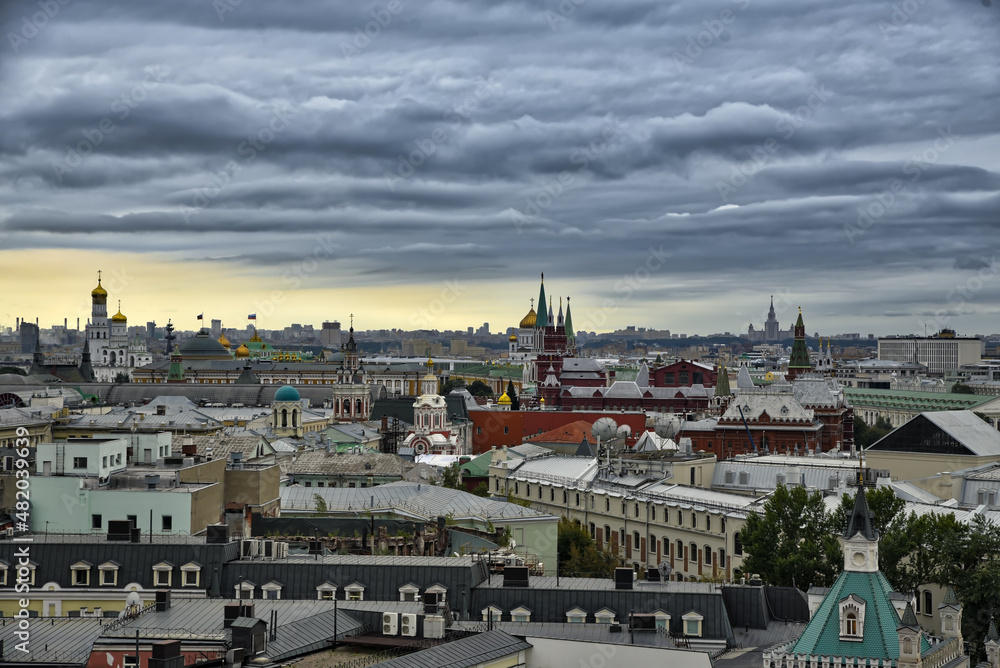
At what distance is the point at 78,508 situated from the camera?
5506 centimetres

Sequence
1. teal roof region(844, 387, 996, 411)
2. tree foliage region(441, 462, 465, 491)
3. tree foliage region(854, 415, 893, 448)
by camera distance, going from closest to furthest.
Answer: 1. tree foliage region(441, 462, 465, 491)
2. tree foliage region(854, 415, 893, 448)
3. teal roof region(844, 387, 996, 411)

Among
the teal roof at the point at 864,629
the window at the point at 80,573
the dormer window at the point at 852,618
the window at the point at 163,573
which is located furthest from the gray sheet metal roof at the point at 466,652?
the window at the point at 80,573

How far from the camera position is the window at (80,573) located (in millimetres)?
47000

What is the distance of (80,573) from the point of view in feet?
→ 155

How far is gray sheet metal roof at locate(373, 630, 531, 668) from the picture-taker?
32.2 metres

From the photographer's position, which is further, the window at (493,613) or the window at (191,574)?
the window at (191,574)

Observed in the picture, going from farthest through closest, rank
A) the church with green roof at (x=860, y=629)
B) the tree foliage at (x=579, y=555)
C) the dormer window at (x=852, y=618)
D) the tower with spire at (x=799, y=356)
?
the tower with spire at (x=799, y=356) → the tree foliage at (x=579, y=555) → the dormer window at (x=852, y=618) → the church with green roof at (x=860, y=629)

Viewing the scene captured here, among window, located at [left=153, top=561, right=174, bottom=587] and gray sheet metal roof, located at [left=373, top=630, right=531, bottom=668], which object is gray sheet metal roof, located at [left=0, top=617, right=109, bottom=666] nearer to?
window, located at [left=153, top=561, right=174, bottom=587]


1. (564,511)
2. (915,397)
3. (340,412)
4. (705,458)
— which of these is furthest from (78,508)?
(915,397)

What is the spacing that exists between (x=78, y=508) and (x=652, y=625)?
2569 cm

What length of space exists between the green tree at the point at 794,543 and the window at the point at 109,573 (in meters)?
26.2

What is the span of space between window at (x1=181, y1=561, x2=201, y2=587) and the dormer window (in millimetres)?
20183

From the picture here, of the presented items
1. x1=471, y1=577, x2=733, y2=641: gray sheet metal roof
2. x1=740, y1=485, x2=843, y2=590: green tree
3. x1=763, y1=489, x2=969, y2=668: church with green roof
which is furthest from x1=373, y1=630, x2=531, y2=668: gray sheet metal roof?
x1=740, y1=485, x2=843, y2=590: green tree

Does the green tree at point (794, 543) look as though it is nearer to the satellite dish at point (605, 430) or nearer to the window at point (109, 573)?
the window at point (109, 573)
